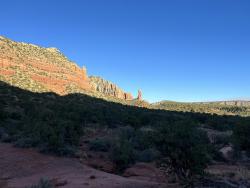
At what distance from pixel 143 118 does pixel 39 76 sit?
33.5 meters

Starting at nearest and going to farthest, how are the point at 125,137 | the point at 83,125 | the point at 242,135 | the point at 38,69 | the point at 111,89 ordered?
the point at 242,135
the point at 125,137
the point at 83,125
the point at 38,69
the point at 111,89

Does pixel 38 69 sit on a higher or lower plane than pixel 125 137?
higher

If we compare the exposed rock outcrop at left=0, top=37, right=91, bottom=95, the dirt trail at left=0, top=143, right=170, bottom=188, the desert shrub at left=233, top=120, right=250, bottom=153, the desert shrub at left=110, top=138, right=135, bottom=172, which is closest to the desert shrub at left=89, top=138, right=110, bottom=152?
the dirt trail at left=0, top=143, right=170, bottom=188

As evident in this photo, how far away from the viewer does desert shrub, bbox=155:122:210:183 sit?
48.6 feet

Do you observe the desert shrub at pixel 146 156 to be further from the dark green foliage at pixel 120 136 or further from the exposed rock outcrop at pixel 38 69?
the exposed rock outcrop at pixel 38 69

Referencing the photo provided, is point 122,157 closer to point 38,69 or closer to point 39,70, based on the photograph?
point 39,70

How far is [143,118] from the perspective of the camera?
205ft

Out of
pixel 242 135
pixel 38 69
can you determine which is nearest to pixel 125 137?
pixel 242 135

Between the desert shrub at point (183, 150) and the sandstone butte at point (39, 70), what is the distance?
60861 mm

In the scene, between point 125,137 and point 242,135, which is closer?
point 242,135

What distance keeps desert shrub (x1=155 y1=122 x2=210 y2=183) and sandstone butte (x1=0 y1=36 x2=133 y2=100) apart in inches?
2396

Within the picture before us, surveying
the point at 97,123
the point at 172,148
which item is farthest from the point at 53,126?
the point at 97,123

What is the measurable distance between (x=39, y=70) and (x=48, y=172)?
229ft

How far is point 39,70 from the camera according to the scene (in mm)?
88000
